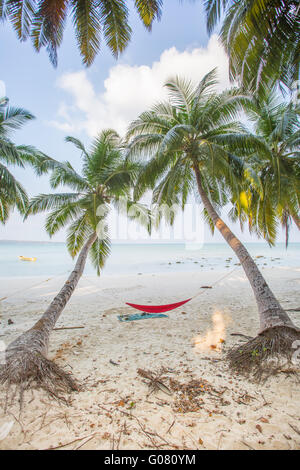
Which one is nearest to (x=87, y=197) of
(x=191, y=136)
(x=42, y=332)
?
(x=191, y=136)

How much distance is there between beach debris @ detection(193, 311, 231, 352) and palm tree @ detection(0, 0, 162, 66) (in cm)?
477

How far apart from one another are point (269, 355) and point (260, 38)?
12.6ft

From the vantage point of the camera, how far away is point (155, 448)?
158 centimetres

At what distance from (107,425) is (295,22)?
466cm

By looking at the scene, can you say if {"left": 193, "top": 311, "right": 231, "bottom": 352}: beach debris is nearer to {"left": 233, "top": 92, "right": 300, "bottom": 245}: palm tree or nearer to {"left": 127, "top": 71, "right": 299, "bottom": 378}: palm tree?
{"left": 127, "top": 71, "right": 299, "bottom": 378}: palm tree

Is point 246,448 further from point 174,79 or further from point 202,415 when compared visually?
point 174,79

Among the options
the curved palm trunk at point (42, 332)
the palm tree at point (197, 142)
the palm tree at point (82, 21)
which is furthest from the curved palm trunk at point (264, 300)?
the palm tree at point (82, 21)

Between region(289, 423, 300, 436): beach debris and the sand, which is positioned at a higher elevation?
region(289, 423, 300, 436): beach debris

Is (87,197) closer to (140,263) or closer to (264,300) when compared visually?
(264,300)

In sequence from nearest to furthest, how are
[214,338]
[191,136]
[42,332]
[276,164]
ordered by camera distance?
[42,332]
[214,338]
[276,164]
[191,136]

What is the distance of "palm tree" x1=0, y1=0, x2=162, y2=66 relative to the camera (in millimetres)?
3135

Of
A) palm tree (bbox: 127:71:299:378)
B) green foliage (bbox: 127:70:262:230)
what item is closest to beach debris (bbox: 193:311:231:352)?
palm tree (bbox: 127:71:299:378)

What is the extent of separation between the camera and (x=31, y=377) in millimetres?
2264

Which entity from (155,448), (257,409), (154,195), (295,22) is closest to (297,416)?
(257,409)
